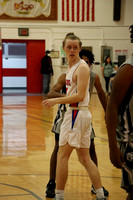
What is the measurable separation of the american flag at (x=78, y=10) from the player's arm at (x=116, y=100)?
1899cm

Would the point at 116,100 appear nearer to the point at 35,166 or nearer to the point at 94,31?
the point at 35,166

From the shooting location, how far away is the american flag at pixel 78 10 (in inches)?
817

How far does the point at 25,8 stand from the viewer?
2034cm

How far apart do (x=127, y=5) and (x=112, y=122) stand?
1970 centimetres

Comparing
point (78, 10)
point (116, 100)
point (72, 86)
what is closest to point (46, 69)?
point (78, 10)

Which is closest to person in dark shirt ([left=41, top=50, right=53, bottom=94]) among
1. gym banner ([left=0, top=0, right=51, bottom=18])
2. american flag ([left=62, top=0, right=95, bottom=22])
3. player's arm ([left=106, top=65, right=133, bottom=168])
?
gym banner ([left=0, top=0, right=51, bottom=18])

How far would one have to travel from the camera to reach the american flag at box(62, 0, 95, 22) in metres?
20.8

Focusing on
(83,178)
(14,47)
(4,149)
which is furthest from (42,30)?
(83,178)

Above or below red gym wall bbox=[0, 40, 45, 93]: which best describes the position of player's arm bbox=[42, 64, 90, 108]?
above

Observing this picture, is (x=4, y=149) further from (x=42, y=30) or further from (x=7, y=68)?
(x=7, y=68)

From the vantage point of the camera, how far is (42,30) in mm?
20703

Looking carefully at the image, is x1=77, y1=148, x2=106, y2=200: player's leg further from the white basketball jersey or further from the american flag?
the american flag

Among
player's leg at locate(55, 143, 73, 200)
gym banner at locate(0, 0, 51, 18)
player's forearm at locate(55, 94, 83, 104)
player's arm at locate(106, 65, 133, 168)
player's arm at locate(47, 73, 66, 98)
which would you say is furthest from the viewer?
gym banner at locate(0, 0, 51, 18)

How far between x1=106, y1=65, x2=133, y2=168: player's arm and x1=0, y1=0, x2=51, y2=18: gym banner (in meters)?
18.7
